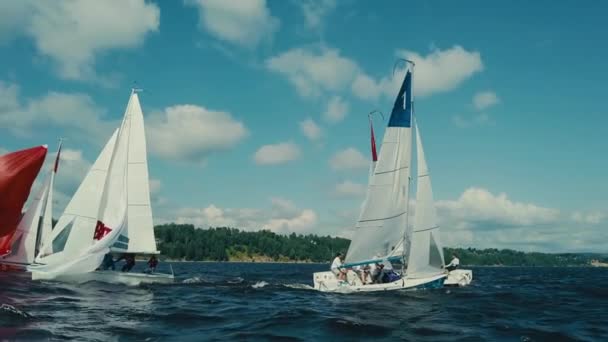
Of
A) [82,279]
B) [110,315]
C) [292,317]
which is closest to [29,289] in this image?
[82,279]

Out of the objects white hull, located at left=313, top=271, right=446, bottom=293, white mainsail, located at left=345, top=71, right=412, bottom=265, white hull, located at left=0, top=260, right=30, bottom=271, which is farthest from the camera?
white hull, located at left=0, top=260, right=30, bottom=271

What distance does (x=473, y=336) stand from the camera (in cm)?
1744

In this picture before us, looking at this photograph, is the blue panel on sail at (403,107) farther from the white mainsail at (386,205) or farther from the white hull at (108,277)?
the white hull at (108,277)

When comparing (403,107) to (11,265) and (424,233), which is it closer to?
(424,233)

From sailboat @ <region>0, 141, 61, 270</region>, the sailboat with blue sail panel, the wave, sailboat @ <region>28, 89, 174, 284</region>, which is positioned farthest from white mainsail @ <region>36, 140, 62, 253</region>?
the sailboat with blue sail panel

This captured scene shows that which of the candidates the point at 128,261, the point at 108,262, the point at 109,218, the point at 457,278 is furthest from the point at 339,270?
the point at 109,218

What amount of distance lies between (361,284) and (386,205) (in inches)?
212

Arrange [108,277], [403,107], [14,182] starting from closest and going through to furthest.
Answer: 1. [403,107]
2. [108,277]
3. [14,182]

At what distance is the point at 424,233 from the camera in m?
30.0

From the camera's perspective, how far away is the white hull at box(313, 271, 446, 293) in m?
A: 29.6

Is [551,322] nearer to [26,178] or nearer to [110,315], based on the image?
[110,315]

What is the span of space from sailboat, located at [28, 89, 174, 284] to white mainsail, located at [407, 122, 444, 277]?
17513 millimetres

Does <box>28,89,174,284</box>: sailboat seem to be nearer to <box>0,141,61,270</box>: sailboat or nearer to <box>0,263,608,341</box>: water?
<box>0,263,608,341</box>: water

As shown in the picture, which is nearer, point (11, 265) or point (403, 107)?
point (403, 107)
